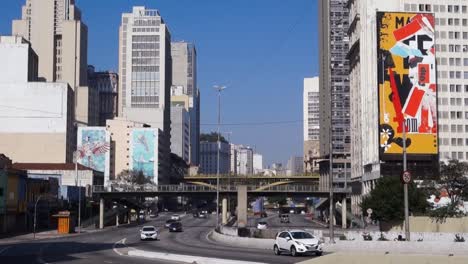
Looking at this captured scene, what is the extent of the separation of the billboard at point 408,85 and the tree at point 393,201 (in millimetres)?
38356

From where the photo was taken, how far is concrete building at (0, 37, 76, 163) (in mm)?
149250

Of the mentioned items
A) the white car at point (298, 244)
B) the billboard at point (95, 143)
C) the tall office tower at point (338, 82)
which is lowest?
the white car at point (298, 244)

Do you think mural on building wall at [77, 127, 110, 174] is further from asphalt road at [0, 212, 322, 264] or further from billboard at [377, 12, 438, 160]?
asphalt road at [0, 212, 322, 264]

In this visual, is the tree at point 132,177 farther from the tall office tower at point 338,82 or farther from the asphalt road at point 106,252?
the asphalt road at point 106,252

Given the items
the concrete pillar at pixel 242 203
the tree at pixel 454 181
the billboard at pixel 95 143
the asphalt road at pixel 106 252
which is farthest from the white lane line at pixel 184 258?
the billboard at pixel 95 143

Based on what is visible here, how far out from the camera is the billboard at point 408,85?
407 ft

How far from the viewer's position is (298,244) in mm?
39594

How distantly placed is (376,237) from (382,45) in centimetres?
7993

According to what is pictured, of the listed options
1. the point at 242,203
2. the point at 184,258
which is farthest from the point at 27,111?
the point at 184,258

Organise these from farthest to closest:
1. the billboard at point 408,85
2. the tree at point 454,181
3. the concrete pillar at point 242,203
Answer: the billboard at point 408,85
the concrete pillar at point 242,203
the tree at point 454,181

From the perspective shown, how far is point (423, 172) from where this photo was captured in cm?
12494

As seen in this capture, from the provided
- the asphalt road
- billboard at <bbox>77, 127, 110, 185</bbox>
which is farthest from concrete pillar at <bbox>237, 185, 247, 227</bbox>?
billboard at <bbox>77, 127, 110, 185</bbox>

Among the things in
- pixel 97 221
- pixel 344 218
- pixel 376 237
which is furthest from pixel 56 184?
pixel 376 237

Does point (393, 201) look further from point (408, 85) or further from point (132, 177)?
point (132, 177)
